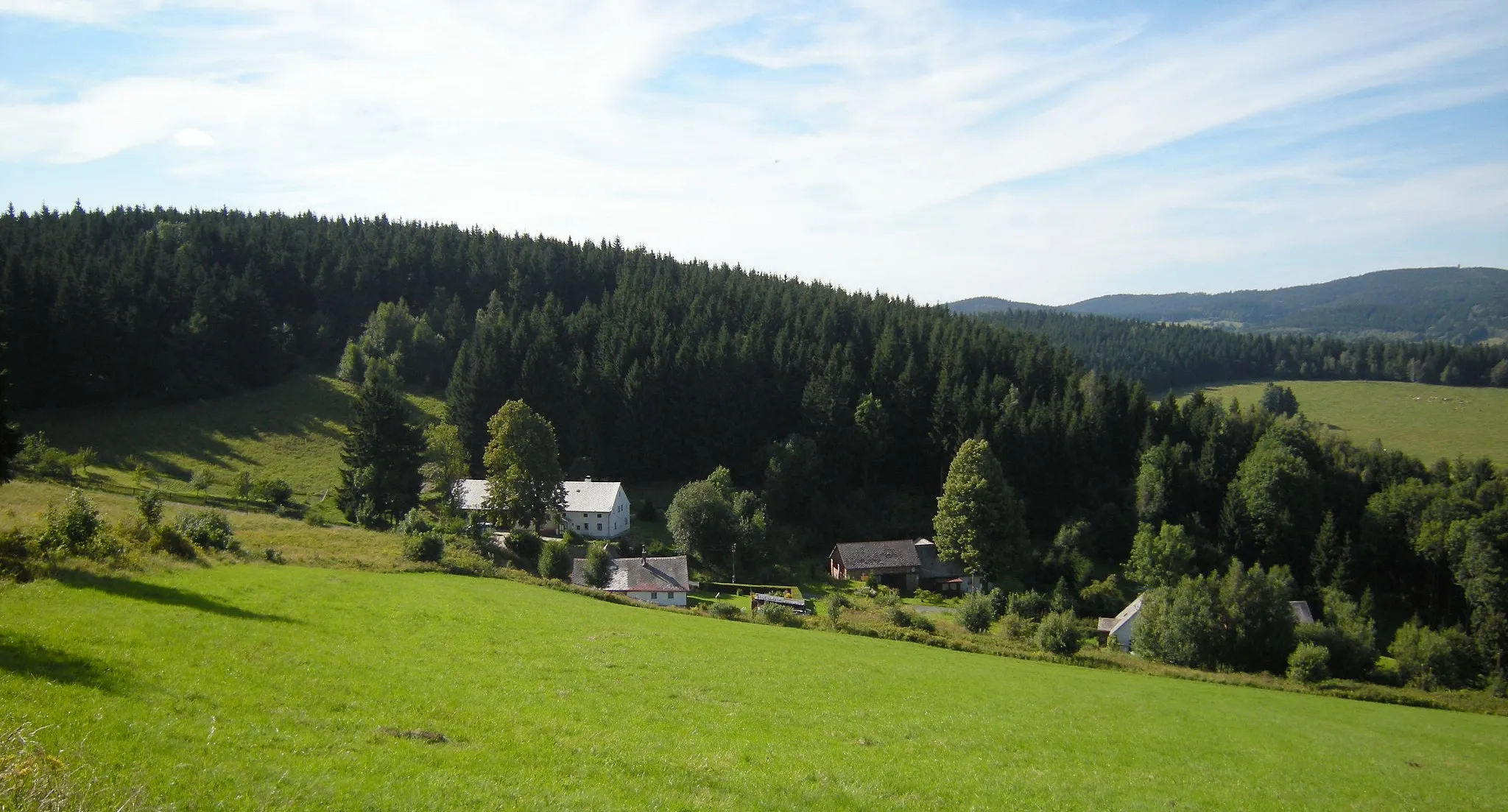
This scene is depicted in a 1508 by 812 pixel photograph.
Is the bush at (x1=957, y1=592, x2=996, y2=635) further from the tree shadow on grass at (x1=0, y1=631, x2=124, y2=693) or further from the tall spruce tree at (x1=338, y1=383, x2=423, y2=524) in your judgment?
the tree shadow on grass at (x1=0, y1=631, x2=124, y2=693)

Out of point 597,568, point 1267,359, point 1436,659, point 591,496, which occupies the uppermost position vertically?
point 1267,359

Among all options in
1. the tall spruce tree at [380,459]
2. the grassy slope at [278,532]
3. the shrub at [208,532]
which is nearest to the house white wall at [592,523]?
the tall spruce tree at [380,459]

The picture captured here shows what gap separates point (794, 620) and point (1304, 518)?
49.2 metres

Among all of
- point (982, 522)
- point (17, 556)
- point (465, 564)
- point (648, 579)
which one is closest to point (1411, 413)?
point (982, 522)

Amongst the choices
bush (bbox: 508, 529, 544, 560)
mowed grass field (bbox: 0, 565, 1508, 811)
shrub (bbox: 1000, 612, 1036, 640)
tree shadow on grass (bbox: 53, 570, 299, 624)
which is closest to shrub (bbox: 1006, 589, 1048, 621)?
shrub (bbox: 1000, 612, 1036, 640)

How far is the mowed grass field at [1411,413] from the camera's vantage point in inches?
3661

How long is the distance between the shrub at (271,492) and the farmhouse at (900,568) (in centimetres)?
4205

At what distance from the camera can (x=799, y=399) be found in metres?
79.7

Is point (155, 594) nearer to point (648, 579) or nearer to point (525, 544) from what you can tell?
point (648, 579)

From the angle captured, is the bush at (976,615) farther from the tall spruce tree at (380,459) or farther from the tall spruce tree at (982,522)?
the tall spruce tree at (380,459)

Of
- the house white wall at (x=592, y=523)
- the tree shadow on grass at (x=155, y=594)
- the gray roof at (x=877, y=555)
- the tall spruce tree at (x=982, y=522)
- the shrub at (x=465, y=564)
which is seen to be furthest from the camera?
the house white wall at (x=592, y=523)

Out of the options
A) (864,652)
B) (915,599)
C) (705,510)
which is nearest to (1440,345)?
(915,599)

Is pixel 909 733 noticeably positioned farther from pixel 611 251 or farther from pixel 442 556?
pixel 611 251

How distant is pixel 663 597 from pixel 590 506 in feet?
55.6
